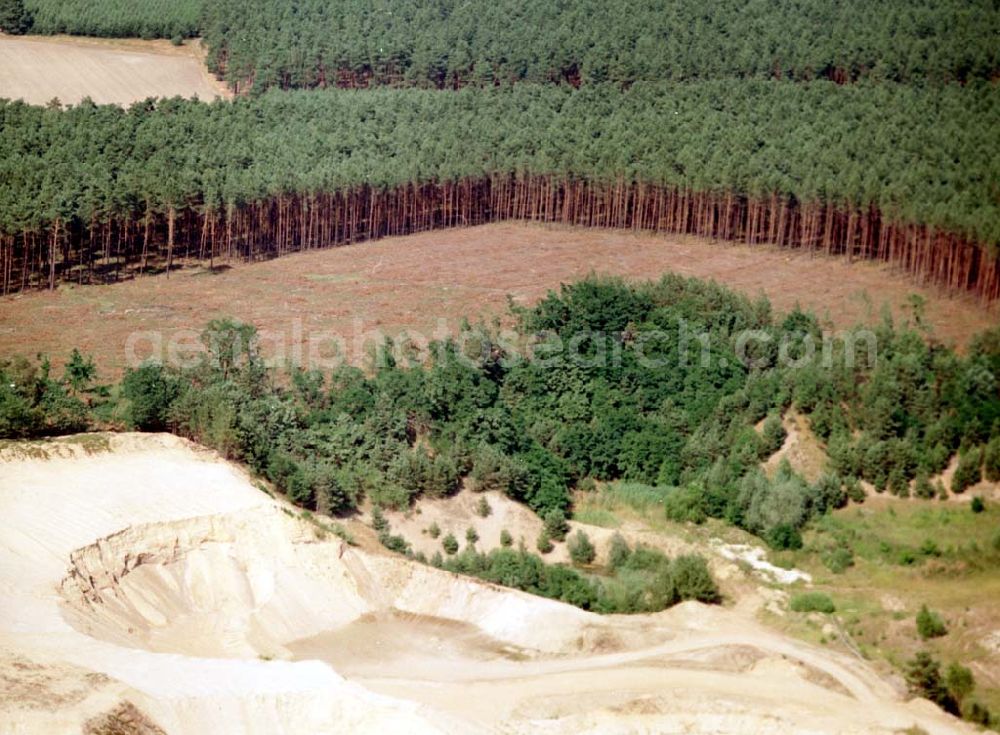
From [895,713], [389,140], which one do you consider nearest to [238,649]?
[895,713]

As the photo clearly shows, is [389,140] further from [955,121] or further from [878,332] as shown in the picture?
[878,332]

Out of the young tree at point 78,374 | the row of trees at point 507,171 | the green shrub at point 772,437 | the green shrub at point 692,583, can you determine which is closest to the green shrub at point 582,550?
the green shrub at point 692,583

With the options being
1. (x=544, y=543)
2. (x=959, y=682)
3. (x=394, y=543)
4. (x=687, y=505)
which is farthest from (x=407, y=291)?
(x=959, y=682)

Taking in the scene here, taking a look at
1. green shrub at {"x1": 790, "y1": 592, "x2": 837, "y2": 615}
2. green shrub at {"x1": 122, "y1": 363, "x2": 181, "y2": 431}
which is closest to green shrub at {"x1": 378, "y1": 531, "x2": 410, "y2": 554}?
green shrub at {"x1": 122, "y1": 363, "x2": 181, "y2": 431}

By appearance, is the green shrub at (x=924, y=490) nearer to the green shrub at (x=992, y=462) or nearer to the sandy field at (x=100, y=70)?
the green shrub at (x=992, y=462)

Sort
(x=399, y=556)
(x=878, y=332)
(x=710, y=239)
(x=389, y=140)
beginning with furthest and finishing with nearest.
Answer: (x=389, y=140) < (x=710, y=239) < (x=878, y=332) < (x=399, y=556)

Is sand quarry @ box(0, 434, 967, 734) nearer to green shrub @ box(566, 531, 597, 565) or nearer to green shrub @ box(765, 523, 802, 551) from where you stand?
green shrub @ box(765, 523, 802, 551)

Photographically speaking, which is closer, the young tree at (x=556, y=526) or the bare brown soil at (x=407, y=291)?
the young tree at (x=556, y=526)
